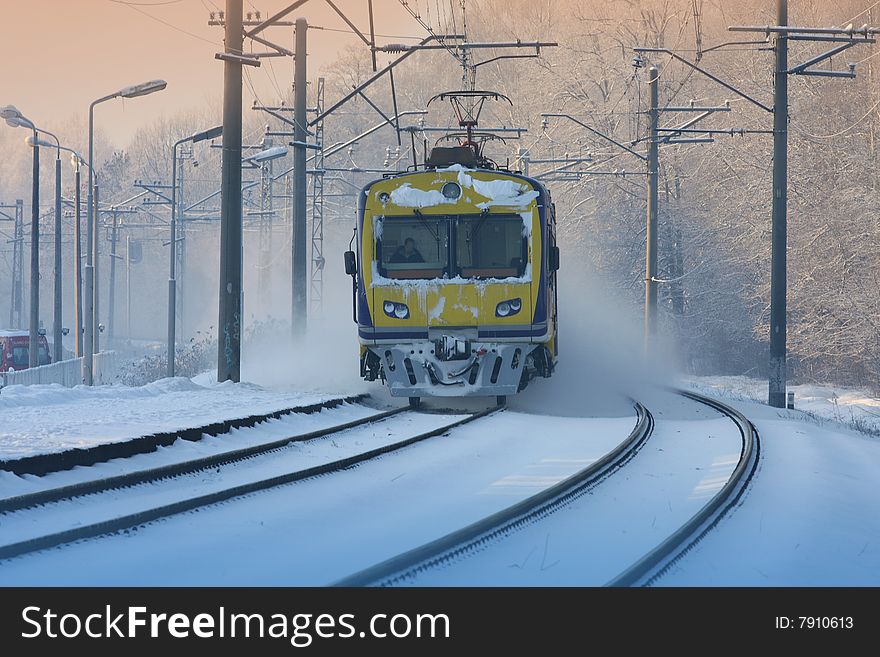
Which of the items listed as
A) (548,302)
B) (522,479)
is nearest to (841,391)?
(548,302)

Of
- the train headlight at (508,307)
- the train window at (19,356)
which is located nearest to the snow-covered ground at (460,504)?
→ the train headlight at (508,307)

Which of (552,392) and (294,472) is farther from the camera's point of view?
(552,392)

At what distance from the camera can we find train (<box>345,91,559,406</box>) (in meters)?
16.1

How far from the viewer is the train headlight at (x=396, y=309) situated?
16.3m

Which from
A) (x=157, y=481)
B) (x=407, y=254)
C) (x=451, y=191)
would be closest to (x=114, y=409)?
(x=407, y=254)

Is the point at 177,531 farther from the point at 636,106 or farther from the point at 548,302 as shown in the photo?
the point at 636,106

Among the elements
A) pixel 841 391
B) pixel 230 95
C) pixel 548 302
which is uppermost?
pixel 230 95

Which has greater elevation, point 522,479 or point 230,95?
point 230,95

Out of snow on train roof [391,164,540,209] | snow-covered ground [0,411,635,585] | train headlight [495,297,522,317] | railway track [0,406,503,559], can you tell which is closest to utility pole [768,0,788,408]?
snow on train roof [391,164,540,209]

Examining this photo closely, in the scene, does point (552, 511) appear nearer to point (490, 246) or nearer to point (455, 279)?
point (455, 279)
